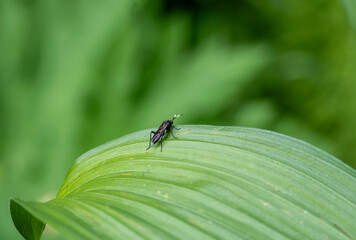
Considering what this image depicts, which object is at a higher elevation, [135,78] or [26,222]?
[135,78]

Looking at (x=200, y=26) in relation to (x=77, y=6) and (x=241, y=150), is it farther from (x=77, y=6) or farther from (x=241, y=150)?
(x=241, y=150)

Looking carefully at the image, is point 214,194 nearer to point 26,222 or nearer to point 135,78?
point 26,222

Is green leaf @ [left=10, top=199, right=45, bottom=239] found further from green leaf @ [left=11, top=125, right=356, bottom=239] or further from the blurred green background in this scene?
the blurred green background

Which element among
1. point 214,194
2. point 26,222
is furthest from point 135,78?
point 214,194

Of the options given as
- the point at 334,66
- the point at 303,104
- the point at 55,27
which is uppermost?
the point at 334,66

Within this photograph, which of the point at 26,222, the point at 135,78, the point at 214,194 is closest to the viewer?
the point at 214,194

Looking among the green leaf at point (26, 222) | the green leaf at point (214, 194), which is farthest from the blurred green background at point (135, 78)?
the green leaf at point (214, 194)

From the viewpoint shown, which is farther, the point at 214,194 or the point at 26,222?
the point at 26,222

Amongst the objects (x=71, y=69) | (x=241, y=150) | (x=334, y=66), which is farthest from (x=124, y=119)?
(x=334, y=66)
